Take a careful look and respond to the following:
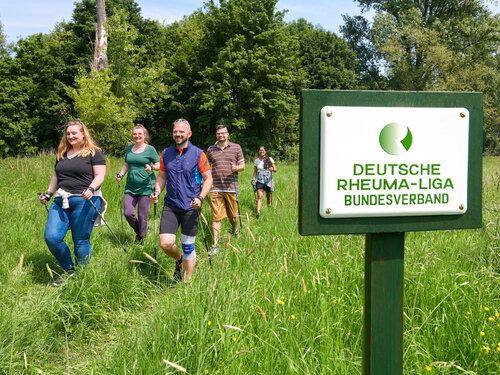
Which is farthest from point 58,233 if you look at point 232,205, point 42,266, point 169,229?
point 232,205

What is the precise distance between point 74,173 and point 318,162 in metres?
4.06

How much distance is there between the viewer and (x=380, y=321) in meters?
1.39

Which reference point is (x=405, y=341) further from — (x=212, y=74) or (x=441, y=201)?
(x=212, y=74)

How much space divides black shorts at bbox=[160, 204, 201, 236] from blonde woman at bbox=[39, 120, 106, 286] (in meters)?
0.89

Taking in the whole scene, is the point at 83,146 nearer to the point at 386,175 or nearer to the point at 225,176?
the point at 225,176

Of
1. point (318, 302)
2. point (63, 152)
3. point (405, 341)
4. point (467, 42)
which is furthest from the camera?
point (467, 42)

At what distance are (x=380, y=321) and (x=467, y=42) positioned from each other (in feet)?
106

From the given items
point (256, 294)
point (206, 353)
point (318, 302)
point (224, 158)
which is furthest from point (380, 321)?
point (224, 158)

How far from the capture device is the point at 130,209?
6062mm

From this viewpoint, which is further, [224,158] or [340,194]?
[224,158]

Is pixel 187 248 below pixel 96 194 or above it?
below

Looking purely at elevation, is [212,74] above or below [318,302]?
above

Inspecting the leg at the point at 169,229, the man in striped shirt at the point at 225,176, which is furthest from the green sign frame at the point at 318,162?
the man in striped shirt at the point at 225,176

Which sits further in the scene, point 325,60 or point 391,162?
point 325,60
